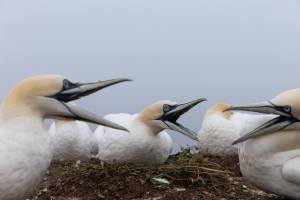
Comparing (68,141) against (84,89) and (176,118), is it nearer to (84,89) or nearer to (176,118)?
(176,118)

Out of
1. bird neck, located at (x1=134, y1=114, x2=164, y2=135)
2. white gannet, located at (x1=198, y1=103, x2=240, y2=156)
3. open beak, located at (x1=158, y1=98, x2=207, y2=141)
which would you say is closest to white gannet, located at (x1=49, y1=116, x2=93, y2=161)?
white gannet, located at (x1=198, y1=103, x2=240, y2=156)

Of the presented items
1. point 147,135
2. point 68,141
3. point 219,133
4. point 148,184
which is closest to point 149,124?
point 147,135

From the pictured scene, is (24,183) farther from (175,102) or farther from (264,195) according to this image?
(175,102)

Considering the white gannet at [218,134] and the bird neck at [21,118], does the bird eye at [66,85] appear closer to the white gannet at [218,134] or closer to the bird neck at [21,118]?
Answer: the bird neck at [21,118]

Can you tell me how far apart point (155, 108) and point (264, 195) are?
4.89ft

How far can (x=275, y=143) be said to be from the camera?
4234 millimetres

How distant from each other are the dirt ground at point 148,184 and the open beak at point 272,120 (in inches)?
28.0

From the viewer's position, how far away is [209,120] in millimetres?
7688

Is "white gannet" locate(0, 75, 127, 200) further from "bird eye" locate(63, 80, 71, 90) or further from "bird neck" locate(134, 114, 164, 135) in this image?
"bird neck" locate(134, 114, 164, 135)

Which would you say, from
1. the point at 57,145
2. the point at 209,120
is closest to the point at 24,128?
the point at 57,145

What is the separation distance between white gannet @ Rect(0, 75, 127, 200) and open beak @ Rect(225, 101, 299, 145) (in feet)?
3.41

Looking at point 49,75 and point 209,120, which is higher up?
point 49,75

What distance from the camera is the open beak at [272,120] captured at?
4211 mm

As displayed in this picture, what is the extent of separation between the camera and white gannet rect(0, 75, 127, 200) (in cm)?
339
